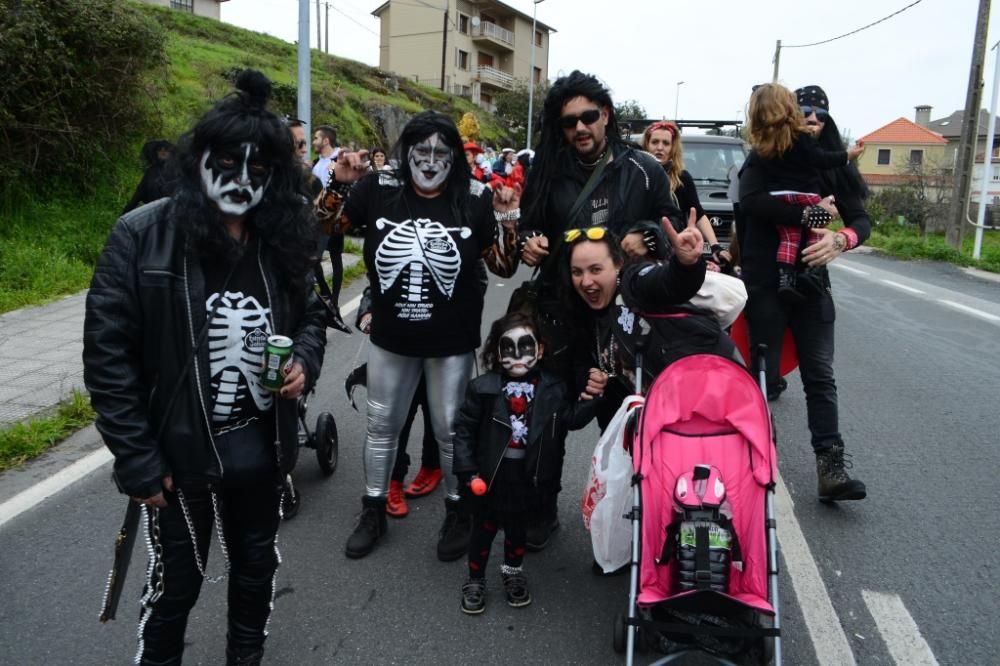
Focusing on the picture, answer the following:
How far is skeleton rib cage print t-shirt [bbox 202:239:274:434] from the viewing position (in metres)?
2.46

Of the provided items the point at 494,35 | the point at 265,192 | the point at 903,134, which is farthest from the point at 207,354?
the point at 903,134

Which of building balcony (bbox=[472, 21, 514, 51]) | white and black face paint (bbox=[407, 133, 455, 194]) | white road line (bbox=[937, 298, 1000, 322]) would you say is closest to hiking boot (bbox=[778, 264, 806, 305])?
white and black face paint (bbox=[407, 133, 455, 194])

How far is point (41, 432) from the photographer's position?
5.13 meters

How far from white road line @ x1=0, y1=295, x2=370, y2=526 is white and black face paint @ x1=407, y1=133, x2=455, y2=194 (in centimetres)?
267

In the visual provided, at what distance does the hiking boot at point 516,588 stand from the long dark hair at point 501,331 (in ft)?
2.86

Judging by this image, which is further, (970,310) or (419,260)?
(970,310)

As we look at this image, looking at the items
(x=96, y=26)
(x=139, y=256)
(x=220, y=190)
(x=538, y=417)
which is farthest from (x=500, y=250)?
(x=96, y=26)

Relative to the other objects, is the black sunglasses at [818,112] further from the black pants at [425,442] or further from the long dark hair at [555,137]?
the black pants at [425,442]

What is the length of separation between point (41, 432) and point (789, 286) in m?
4.61

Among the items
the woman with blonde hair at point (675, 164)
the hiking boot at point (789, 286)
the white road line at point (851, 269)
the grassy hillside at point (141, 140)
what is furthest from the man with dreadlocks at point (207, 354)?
the white road line at point (851, 269)

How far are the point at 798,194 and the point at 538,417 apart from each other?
1.99 meters

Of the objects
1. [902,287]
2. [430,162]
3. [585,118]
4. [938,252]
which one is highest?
[585,118]

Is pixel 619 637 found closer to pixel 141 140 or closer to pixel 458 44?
pixel 141 140

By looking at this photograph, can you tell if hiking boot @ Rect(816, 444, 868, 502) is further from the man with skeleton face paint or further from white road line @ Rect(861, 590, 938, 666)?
the man with skeleton face paint
